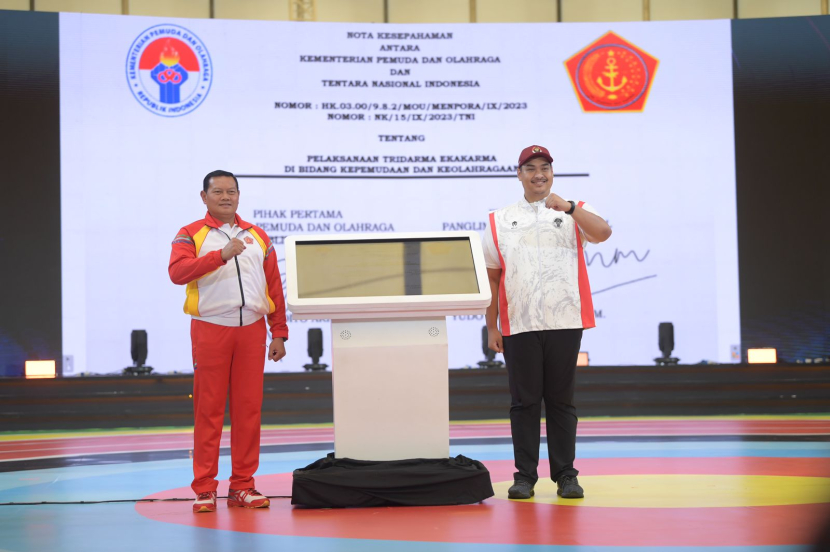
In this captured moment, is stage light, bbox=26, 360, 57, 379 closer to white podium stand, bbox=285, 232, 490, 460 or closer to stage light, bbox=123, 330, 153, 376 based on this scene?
stage light, bbox=123, 330, 153, 376

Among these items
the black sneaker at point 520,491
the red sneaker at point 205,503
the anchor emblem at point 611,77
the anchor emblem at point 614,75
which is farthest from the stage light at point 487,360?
the red sneaker at point 205,503

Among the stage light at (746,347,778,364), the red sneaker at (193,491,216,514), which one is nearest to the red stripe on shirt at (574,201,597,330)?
the red sneaker at (193,491,216,514)

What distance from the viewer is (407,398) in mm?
3477

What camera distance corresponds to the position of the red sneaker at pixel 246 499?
3.41 meters

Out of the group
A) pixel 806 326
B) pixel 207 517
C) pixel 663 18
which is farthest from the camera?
pixel 663 18

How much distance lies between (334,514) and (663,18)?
8.34 meters

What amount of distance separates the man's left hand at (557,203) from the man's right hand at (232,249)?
1204mm

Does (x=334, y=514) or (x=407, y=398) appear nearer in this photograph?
(x=334, y=514)

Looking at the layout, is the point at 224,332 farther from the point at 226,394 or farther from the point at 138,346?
the point at 138,346

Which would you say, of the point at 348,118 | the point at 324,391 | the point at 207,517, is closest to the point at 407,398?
the point at 207,517

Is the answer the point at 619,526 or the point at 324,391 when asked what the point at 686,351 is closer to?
the point at 324,391

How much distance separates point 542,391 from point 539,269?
51cm

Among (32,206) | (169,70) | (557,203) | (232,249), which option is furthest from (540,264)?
(32,206)

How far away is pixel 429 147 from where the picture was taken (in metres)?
8.63
